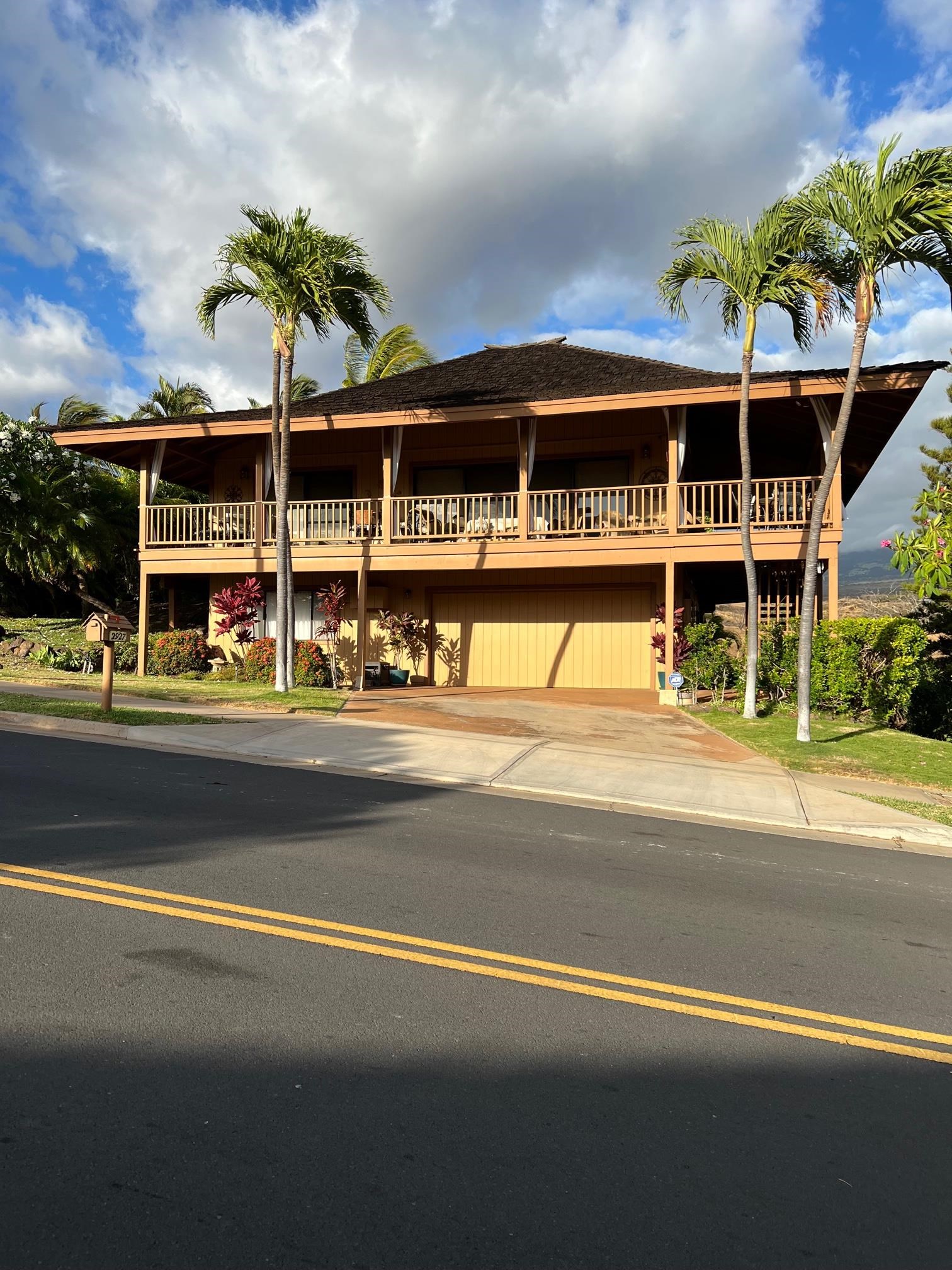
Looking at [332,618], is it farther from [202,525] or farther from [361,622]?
[202,525]

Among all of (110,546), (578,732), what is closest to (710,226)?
(578,732)

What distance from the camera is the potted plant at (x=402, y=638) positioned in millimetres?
20797

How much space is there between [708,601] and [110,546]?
1796cm

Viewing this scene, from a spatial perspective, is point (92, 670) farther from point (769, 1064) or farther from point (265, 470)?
point (769, 1064)

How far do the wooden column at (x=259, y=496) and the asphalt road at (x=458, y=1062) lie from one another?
14.3m

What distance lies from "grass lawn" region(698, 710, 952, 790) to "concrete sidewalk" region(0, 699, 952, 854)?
0.55 metres

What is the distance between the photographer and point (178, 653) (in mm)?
20500

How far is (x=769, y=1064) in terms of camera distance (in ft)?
11.9

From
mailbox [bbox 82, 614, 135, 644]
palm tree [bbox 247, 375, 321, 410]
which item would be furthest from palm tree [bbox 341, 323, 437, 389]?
mailbox [bbox 82, 614, 135, 644]

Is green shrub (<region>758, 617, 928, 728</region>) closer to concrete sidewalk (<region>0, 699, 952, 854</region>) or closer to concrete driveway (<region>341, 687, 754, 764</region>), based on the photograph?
concrete driveway (<region>341, 687, 754, 764</region>)

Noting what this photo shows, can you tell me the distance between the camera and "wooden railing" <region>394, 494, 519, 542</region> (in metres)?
19.4

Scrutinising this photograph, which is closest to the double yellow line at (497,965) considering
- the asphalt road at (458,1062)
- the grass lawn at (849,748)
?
the asphalt road at (458,1062)

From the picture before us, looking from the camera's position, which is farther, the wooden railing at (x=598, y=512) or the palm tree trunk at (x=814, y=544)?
the wooden railing at (x=598, y=512)

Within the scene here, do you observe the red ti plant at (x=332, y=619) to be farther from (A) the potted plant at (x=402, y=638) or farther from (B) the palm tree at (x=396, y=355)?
(B) the palm tree at (x=396, y=355)
